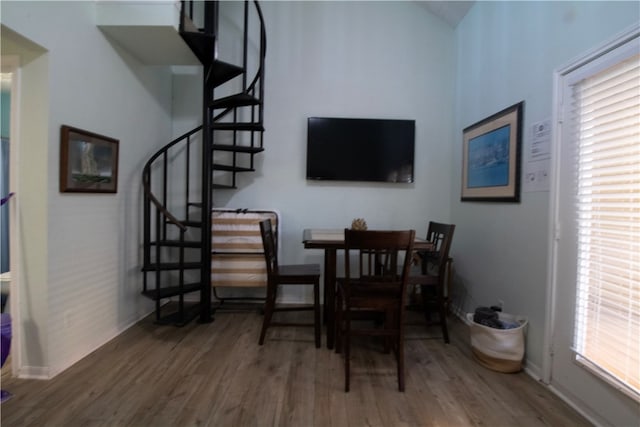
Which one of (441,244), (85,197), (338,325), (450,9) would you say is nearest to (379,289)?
(338,325)

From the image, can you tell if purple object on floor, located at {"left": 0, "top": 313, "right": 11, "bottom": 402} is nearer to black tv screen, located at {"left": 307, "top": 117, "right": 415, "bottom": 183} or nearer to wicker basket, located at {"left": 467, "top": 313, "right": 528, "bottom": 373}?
black tv screen, located at {"left": 307, "top": 117, "right": 415, "bottom": 183}

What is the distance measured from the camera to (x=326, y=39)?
331 cm

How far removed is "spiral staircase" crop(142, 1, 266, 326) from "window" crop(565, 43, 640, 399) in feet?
7.89

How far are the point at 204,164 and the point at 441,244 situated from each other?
7.40 ft

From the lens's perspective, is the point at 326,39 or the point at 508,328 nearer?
the point at 508,328

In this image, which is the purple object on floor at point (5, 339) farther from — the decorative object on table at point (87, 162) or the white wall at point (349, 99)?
the white wall at point (349, 99)

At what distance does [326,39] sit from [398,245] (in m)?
2.67

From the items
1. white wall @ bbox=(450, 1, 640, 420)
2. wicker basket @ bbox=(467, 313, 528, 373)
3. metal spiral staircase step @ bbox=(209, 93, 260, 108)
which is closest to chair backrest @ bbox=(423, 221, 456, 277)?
white wall @ bbox=(450, 1, 640, 420)

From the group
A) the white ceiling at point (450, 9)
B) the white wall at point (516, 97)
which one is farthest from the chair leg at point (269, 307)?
the white ceiling at point (450, 9)

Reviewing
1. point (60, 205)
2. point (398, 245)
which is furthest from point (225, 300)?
point (398, 245)

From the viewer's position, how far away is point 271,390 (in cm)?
181

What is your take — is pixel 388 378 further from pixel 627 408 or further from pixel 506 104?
pixel 506 104

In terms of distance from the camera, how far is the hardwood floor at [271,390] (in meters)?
1.58

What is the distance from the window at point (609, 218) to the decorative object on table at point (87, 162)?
126 inches
